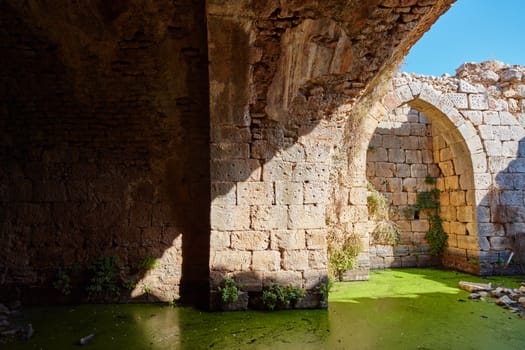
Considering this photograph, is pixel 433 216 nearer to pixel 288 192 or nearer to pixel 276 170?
pixel 288 192

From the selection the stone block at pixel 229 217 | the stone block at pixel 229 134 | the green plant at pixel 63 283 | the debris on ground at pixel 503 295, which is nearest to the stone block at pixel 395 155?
the debris on ground at pixel 503 295

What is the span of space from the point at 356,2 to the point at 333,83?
101 centimetres

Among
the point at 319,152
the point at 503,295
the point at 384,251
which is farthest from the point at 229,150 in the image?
the point at 384,251

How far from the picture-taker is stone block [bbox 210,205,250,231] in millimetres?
4293

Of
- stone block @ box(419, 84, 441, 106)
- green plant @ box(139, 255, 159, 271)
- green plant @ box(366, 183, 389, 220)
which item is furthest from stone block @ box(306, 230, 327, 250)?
stone block @ box(419, 84, 441, 106)

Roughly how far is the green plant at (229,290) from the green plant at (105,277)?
152cm

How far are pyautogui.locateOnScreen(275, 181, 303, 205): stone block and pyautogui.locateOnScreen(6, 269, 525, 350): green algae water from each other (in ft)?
4.72

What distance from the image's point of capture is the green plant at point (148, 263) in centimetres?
459

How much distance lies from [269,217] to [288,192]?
427 millimetres

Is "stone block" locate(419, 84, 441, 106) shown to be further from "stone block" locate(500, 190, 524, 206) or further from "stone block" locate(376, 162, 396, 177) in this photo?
"stone block" locate(500, 190, 524, 206)

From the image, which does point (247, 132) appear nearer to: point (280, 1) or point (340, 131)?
point (340, 131)

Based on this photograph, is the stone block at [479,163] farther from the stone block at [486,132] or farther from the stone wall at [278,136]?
the stone wall at [278,136]

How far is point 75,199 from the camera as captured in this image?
183 inches

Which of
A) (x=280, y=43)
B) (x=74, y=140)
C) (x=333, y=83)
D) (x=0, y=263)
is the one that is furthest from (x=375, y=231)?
(x=0, y=263)
